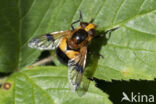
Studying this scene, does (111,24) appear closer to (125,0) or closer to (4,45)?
(125,0)

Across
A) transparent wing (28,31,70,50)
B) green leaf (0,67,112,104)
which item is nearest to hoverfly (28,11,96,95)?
transparent wing (28,31,70,50)

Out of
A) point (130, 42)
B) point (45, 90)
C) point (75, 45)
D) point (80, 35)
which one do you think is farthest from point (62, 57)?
point (130, 42)

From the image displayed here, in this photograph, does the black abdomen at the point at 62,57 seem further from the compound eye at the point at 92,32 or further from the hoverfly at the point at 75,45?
the compound eye at the point at 92,32

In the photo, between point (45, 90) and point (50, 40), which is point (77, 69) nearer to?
point (45, 90)

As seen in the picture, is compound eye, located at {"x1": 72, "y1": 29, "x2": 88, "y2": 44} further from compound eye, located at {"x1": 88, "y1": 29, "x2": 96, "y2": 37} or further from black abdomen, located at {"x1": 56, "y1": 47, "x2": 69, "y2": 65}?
black abdomen, located at {"x1": 56, "y1": 47, "x2": 69, "y2": 65}

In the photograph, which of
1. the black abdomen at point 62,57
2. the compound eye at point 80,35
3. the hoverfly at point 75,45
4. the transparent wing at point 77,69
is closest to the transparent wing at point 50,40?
the hoverfly at point 75,45

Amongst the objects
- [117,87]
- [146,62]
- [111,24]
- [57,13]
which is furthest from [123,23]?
[117,87]

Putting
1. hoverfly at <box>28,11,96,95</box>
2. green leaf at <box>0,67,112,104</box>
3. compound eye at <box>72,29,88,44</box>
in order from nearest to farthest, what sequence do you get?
green leaf at <box>0,67,112,104</box> < hoverfly at <box>28,11,96,95</box> < compound eye at <box>72,29,88,44</box>
